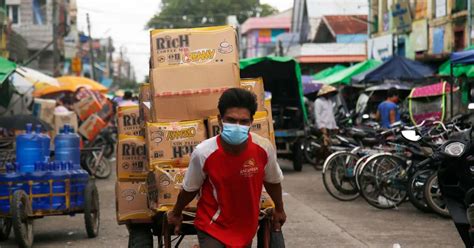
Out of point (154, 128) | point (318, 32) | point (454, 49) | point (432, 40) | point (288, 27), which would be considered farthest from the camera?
point (288, 27)

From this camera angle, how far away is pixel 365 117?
1977 centimetres

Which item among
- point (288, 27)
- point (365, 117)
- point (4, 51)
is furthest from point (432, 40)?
point (288, 27)

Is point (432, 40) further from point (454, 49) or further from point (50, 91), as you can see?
point (50, 91)

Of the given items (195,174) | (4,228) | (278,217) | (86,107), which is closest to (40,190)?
(4,228)

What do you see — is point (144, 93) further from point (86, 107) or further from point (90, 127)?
point (86, 107)

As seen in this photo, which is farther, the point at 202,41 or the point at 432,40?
the point at 432,40

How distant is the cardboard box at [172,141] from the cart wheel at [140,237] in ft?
2.59

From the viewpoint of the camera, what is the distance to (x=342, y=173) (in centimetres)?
1344

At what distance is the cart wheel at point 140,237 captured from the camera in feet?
21.5

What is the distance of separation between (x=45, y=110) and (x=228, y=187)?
15.5 metres

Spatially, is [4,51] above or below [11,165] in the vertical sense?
above

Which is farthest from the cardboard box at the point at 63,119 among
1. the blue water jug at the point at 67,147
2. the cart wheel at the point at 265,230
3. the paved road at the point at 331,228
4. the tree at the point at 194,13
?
the tree at the point at 194,13

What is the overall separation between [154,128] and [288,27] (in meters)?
64.6

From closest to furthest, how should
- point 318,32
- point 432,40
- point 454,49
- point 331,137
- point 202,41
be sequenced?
point 202,41
point 331,137
point 454,49
point 432,40
point 318,32
